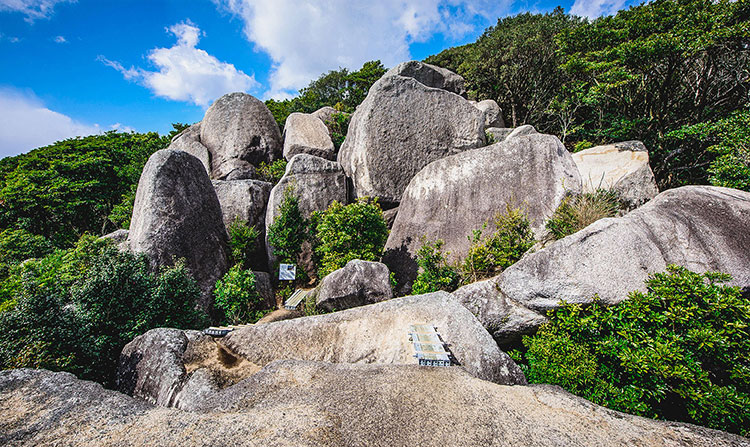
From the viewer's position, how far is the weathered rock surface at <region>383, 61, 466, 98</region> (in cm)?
1620

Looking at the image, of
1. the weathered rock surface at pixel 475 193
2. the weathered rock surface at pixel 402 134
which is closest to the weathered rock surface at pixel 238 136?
the weathered rock surface at pixel 402 134

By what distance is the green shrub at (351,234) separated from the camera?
8219mm

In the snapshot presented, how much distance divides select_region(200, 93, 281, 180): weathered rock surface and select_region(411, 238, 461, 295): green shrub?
1017cm

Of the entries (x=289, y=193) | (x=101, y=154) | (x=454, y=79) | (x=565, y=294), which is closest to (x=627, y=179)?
(x=565, y=294)

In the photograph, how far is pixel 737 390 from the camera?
3551mm

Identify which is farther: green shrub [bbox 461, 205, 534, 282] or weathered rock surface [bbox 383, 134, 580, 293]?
weathered rock surface [bbox 383, 134, 580, 293]

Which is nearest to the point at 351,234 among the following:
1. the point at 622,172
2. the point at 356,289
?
the point at 356,289

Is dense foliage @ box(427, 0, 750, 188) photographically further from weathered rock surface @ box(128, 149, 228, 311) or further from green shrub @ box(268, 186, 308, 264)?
weathered rock surface @ box(128, 149, 228, 311)

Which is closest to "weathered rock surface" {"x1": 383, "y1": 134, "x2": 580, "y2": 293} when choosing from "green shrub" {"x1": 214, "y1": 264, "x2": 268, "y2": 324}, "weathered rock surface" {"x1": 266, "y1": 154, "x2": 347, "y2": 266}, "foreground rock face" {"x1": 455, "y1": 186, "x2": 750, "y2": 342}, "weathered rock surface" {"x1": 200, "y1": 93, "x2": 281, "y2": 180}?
"foreground rock face" {"x1": 455, "y1": 186, "x2": 750, "y2": 342}

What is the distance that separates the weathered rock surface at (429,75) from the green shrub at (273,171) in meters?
7.53

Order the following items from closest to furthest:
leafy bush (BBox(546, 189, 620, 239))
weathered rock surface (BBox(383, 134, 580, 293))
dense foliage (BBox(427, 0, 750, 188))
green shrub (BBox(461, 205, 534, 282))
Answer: leafy bush (BBox(546, 189, 620, 239)) < green shrub (BBox(461, 205, 534, 282)) < weathered rock surface (BBox(383, 134, 580, 293)) < dense foliage (BBox(427, 0, 750, 188))

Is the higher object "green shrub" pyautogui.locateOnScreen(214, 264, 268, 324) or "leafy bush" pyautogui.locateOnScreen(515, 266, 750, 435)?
"green shrub" pyautogui.locateOnScreen(214, 264, 268, 324)

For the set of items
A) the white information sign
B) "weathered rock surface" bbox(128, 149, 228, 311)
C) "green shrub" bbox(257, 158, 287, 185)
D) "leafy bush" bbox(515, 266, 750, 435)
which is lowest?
"leafy bush" bbox(515, 266, 750, 435)

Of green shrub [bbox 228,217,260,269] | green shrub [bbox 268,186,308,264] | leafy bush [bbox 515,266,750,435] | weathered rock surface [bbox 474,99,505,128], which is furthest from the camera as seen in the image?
weathered rock surface [bbox 474,99,505,128]
